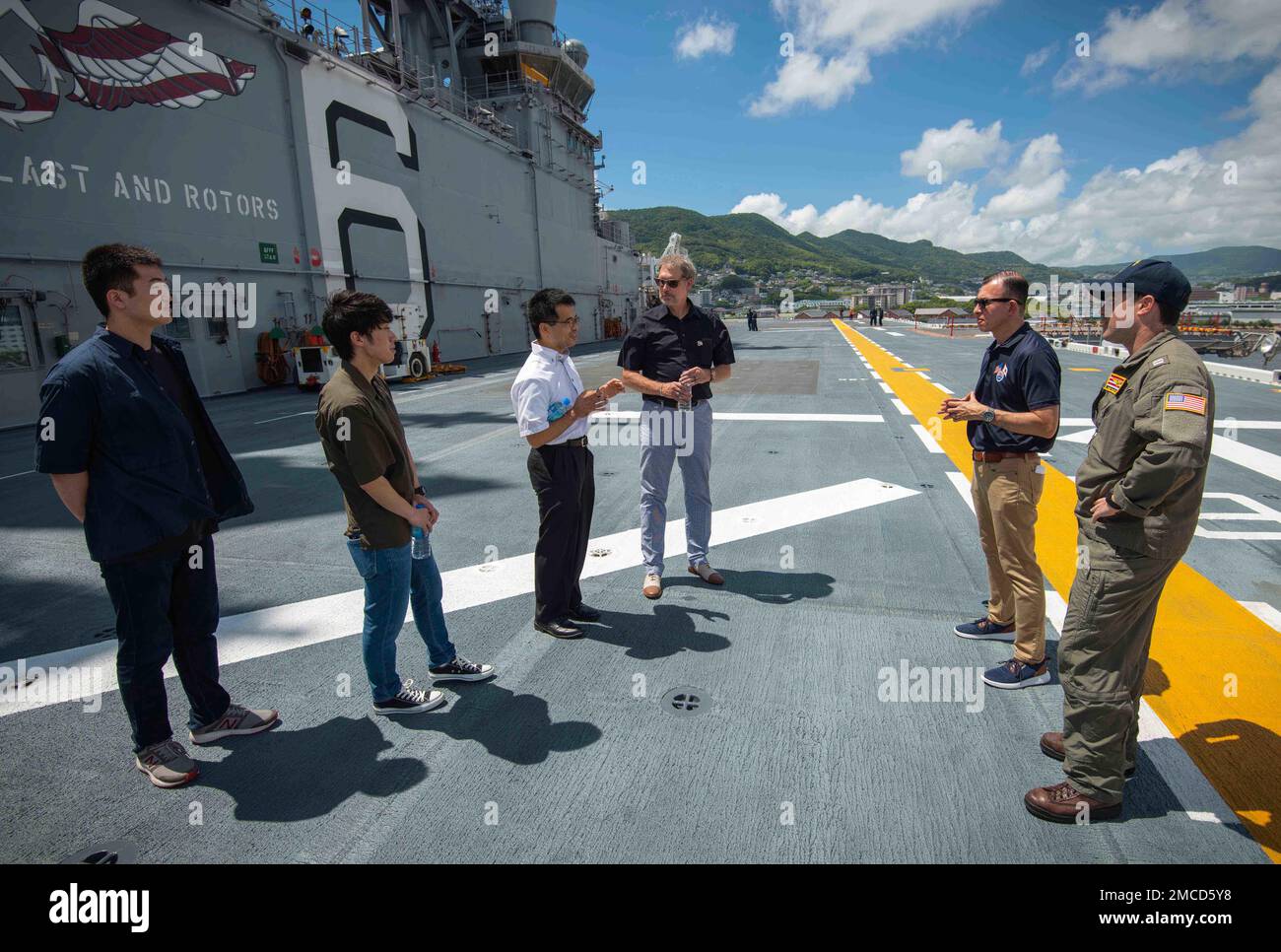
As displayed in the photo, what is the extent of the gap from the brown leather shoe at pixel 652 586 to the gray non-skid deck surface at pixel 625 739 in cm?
9

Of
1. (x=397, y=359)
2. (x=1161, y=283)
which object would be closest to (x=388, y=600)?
(x=1161, y=283)

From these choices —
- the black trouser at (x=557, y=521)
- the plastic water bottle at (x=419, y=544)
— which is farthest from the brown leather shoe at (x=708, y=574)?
the plastic water bottle at (x=419, y=544)

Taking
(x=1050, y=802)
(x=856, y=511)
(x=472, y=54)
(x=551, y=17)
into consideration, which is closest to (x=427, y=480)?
(x=856, y=511)

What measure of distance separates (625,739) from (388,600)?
1.22 meters

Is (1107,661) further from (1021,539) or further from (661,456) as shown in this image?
(661,456)

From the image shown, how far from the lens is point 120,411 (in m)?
2.41

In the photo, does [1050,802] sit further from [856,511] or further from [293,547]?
[293,547]

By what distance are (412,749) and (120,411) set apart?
1768mm

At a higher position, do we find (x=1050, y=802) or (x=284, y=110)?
(x=284, y=110)

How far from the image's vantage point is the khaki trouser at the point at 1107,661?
219 centimetres

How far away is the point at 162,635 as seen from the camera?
2.57 m

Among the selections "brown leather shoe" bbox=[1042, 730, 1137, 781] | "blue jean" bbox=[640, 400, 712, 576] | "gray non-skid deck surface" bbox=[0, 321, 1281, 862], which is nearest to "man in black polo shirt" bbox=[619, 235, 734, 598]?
"blue jean" bbox=[640, 400, 712, 576]

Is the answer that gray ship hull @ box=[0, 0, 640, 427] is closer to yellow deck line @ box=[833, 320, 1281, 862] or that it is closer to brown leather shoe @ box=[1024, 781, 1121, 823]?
brown leather shoe @ box=[1024, 781, 1121, 823]

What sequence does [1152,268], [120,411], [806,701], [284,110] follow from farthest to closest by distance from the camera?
[284,110] → [806,701] → [120,411] → [1152,268]
